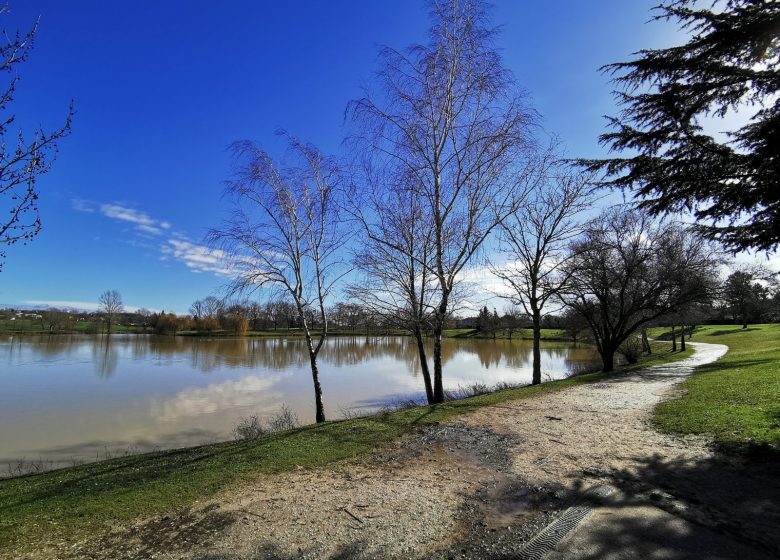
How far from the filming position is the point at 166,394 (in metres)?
18.2

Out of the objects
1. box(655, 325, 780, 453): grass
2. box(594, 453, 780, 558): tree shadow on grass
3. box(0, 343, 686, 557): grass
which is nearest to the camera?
box(594, 453, 780, 558): tree shadow on grass

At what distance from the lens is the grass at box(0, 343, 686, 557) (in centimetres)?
414

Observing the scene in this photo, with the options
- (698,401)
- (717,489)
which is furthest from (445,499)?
(698,401)

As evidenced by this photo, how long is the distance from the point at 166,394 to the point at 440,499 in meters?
17.6

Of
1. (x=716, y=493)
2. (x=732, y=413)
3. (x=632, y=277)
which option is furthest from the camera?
(x=632, y=277)

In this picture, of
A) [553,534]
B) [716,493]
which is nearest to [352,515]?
[553,534]

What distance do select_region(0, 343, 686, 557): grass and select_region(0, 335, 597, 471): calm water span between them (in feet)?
15.5

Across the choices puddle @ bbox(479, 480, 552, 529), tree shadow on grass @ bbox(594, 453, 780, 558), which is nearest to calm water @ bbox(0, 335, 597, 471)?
puddle @ bbox(479, 480, 552, 529)

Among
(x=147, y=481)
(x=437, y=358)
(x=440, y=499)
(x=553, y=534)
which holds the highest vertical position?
(x=437, y=358)

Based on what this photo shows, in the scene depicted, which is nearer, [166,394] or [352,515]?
[352,515]

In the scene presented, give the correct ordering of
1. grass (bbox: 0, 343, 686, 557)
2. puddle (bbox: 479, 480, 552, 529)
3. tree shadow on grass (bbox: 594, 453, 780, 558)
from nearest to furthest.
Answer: tree shadow on grass (bbox: 594, 453, 780, 558)
puddle (bbox: 479, 480, 552, 529)
grass (bbox: 0, 343, 686, 557)

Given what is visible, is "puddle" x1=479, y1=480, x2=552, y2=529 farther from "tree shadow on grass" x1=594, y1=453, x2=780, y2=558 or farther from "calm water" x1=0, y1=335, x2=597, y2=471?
"calm water" x1=0, y1=335, x2=597, y2=471

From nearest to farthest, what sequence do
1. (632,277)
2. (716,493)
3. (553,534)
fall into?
(553,534), (716,493), (632,277)

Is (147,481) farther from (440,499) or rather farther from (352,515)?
(440,499)
